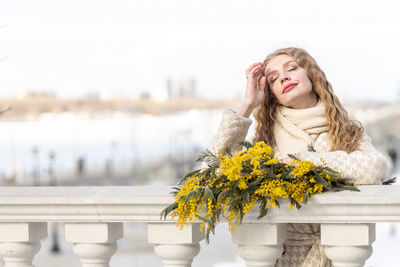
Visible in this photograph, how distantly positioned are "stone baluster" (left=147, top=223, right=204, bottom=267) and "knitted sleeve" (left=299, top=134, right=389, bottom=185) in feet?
1.37

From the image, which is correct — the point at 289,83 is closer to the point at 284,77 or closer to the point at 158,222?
the point at 284,77

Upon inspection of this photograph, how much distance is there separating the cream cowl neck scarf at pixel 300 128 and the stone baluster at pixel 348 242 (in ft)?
1.38

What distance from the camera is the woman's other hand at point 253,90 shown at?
7.57 ft

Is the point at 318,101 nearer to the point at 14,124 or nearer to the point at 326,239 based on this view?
the point at 326,239

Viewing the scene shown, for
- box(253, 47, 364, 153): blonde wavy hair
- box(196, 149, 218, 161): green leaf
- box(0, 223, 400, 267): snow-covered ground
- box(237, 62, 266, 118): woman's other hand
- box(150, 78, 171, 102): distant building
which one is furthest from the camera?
box(150, 78, 171, 102): distant building

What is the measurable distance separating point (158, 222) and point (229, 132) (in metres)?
0.40

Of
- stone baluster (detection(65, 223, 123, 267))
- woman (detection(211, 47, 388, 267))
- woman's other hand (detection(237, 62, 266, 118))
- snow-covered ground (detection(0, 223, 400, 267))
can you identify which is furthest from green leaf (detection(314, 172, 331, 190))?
snow-covered ground (detection(0, 223, 400, 267))

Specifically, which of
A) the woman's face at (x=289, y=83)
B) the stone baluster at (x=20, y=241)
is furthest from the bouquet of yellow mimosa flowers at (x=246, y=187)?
the stone baluster at (x=20, y=241)

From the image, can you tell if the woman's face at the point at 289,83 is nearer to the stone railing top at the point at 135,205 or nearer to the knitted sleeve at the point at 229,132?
the knitted sleeve at the point at 229,132

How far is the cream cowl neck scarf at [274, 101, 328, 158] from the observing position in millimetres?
2264

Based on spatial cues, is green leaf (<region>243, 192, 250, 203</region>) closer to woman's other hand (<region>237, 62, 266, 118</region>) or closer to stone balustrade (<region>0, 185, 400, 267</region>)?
stone balustrade (<region>0, 185, 400, 267</region>)

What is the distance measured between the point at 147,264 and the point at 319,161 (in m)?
31.5

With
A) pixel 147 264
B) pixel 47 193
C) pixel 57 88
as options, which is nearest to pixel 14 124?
pixel 57 88

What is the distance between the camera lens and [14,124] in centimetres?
7906
